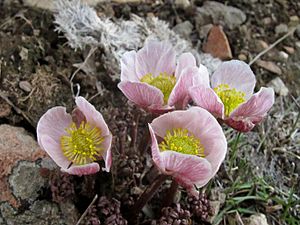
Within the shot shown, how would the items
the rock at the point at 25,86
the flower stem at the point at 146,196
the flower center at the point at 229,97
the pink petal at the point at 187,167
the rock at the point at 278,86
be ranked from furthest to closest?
Result: 1. the rock at the point at 278,86
2. the rock at the point at 25,86
3. the flower center at the point at 229,97
4. the flower stem at the point at 146,196
5. the pink petal at the point at 187,167

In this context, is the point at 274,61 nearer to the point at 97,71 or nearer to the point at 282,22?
the point at 282,22

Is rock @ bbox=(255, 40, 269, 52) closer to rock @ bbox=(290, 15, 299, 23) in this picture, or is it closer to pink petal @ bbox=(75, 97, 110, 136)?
rock @ bbox=(290, 15, 299, 23)

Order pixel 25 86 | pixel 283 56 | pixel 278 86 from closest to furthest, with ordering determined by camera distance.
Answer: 1. pixel 25 86
2. pixel 278 86
3. pixel 283 56

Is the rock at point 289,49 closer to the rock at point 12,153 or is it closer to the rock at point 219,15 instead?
the rock at point 219,15

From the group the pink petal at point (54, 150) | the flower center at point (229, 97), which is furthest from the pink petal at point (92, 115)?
the flower center at point (229, 97)

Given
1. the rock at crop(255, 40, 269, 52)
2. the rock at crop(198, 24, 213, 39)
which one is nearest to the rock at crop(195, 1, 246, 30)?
the rock at crop(198, 24, 213, 39)

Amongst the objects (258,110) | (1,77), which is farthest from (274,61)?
(1,77)

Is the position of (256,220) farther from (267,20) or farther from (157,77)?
(267,20)

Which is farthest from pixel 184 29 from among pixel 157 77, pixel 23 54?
pixel 157 77
